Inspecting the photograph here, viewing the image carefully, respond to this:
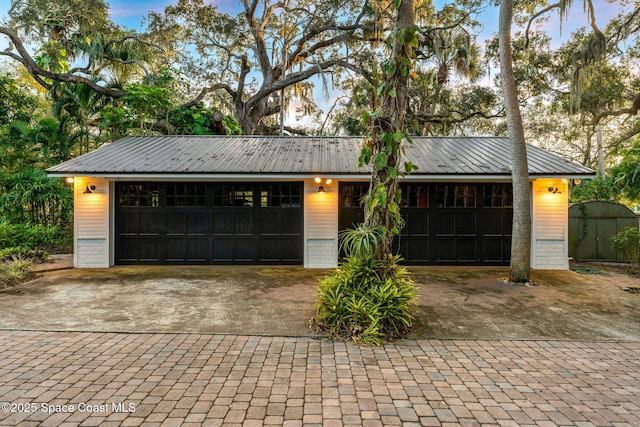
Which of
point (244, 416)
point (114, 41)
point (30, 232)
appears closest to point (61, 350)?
point (244, 416)

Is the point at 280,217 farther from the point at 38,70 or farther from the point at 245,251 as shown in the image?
the point at 38,70

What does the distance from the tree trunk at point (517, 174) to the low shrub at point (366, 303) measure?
3.30 m

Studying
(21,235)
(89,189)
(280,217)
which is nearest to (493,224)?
(280,217)

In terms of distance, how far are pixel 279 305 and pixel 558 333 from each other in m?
3.64

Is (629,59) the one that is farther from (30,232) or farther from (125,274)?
(30,232)

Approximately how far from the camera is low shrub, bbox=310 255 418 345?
3881 millimetres

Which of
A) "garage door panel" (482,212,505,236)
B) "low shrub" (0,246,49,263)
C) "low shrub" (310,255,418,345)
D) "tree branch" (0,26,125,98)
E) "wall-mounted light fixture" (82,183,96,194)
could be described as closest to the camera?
"low shrub" (310,255,418,345)

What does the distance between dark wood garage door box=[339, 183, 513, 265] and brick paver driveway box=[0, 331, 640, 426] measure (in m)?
4.31

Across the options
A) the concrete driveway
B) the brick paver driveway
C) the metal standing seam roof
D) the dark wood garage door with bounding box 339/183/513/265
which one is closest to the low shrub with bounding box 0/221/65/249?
the concrete driveway

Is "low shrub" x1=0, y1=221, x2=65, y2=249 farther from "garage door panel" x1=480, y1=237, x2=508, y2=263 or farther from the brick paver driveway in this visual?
"garage door panel" x1=480, y1=237, x2=508, y2=263

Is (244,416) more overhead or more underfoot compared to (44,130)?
more underfoot

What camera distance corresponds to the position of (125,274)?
23.1ft

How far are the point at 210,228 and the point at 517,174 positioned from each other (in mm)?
6727

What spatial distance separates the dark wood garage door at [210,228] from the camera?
805 centimetres
